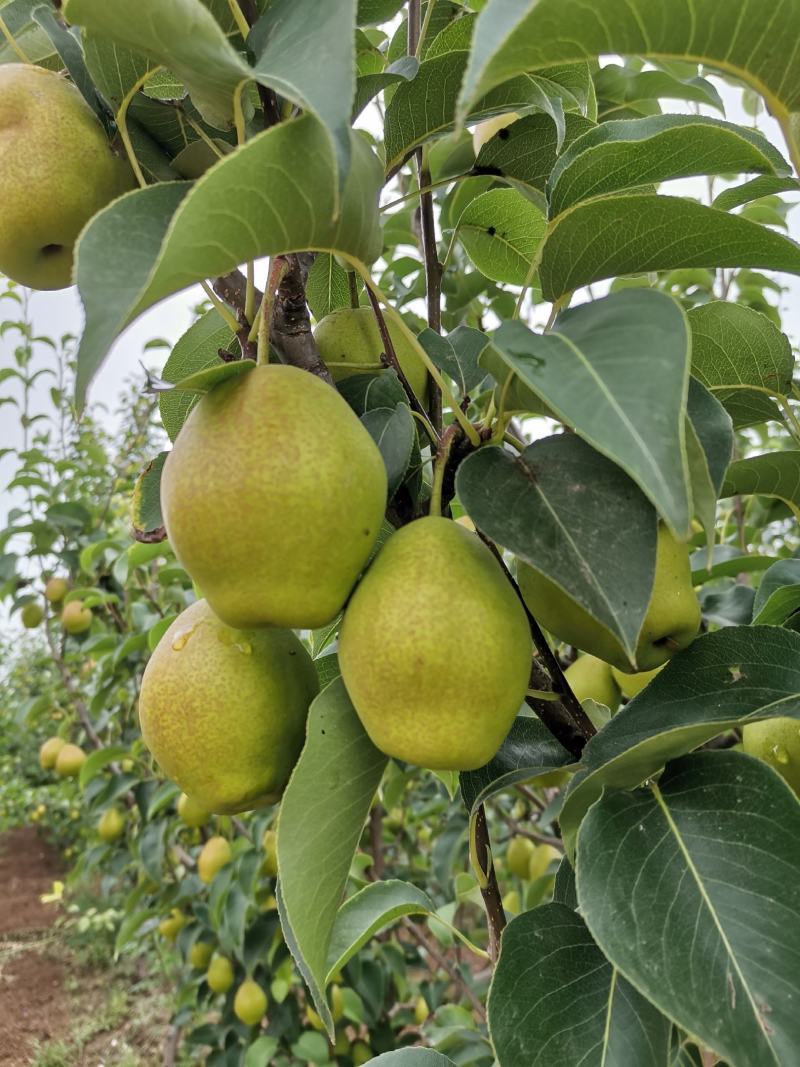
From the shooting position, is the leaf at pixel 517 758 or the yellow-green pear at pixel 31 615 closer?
the leaf at pixel 517 758

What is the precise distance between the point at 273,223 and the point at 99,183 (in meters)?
0.27

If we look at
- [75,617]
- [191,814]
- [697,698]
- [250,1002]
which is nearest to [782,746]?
[697,698]

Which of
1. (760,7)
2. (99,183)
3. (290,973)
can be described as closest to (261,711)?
(99,183)

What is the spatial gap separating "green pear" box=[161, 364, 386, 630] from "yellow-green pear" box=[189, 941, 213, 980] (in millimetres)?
2308

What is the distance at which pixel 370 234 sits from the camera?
0.59m

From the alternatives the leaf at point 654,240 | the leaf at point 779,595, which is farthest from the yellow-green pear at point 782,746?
the leaf at point 654,240

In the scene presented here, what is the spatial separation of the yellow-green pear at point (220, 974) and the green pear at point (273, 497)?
7.29ft

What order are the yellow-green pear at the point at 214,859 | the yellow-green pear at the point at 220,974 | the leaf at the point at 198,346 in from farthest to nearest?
the yellow-green pear at the point at 220,974
the yellow-green pear at the point at 214,859
the leaf at the point at 198,346

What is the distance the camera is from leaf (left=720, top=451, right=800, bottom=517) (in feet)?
3.00

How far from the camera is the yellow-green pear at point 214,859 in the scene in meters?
2.25

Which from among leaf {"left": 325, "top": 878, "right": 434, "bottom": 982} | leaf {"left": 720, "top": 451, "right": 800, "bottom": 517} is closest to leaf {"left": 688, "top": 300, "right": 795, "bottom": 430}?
leaf {"left": 720, "top": 451, "right": 800, "bottom": 517}

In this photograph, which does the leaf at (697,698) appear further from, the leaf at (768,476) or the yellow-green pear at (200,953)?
the yellow-green pear at (200,953)

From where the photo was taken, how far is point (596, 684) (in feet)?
3.71

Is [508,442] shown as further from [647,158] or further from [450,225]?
[450,225]
